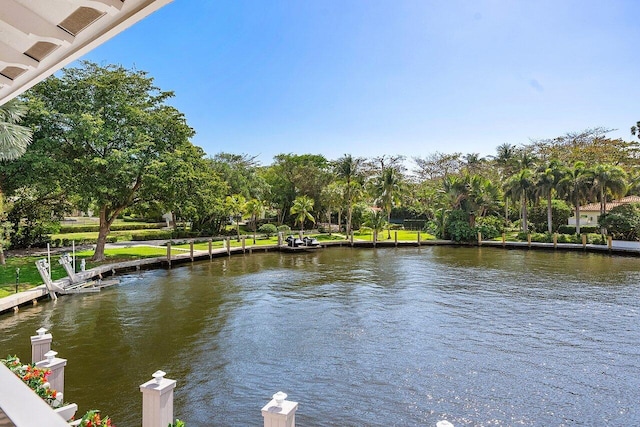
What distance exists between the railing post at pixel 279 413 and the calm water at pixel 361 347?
9.16 ft

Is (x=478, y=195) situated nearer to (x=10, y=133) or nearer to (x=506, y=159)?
(x=506, y=159)

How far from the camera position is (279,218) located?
4659cm

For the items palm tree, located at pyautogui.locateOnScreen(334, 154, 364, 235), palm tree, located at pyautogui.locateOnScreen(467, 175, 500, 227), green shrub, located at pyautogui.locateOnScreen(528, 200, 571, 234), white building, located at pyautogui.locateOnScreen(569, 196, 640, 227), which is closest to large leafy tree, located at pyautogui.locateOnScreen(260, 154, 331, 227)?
palm tree, located at pyautogui.locateOnScreen(334, 154, 364, 235)

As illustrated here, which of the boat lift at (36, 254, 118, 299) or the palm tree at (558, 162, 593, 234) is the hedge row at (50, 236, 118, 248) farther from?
the palm tree at (558, 162, 593, 234)

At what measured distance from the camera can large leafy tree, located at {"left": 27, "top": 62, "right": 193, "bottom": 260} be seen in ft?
61.7

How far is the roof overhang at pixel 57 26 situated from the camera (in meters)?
2.35

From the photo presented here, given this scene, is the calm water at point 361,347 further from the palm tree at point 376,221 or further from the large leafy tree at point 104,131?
the palm tree at point 376,221

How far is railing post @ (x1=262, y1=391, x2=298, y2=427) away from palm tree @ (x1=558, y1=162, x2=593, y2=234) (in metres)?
36.6

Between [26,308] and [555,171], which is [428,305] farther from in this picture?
[555,171]

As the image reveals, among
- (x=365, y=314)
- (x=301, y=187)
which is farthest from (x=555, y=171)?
(x=365, y=314)

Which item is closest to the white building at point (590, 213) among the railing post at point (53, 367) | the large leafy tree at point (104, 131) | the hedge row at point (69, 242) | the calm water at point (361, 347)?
the calm water at point (361, 347)

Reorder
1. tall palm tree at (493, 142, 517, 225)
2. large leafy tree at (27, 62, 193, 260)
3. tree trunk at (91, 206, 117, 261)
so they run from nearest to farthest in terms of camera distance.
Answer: large leafy tree at (27, 62, 193, 260)
tree trunk at (91, 206, 117, 261)
tall palm tree at (493, 142, 517, 225)

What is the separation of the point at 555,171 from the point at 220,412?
36.5m

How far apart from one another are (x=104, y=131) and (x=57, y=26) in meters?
19.1
